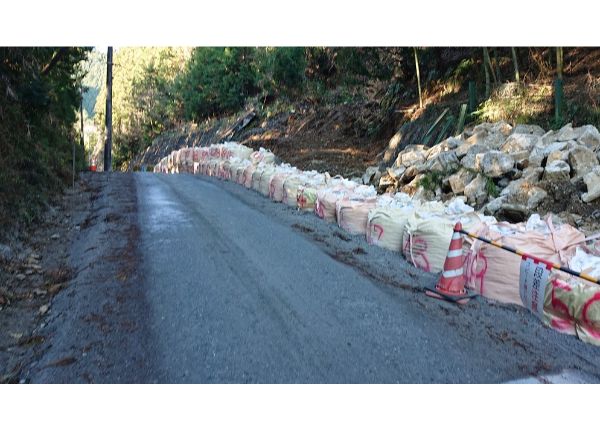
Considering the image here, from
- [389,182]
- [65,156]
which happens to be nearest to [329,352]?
[389,182]

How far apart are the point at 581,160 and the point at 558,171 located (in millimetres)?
411

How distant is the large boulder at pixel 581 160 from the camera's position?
27.7 feet

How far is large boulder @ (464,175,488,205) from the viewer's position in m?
9.45

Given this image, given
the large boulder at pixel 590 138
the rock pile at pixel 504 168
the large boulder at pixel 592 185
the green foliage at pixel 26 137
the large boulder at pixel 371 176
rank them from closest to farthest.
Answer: the green foliage at pixel 26 137, the large boulder at pixel 592 185, the rock pile at pixel 504 168, the large boulder at pixel 590 138, the large boulder at pixel 371 176

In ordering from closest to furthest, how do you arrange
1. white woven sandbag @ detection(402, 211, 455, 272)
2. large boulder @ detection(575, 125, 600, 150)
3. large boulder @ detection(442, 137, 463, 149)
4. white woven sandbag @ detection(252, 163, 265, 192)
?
1. white woven sandbag @ detection(402, 211, 455, 272)
2. large boulder @ detection(575, 125, 600, 150)
3. large boulder @ detection(442, 137, 463, 149)
4. white woven sandbag @ detection(252, 163, 265, 192)

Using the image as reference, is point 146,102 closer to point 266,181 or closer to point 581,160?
point 266,181

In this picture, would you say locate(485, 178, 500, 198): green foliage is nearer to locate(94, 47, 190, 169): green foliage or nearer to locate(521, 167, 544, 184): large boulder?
locate(521, 167, 544, 184): large boulder

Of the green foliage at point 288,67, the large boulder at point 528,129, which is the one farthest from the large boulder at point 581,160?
the green foliage at point 288,67

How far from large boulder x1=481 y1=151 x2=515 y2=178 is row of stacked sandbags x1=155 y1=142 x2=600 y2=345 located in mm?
2697

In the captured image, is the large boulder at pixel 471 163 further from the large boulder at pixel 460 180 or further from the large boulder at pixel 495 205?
the large boulder at pixel 495 205

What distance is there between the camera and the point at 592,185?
8016 millimetres

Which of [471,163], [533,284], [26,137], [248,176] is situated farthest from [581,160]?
[26,137]

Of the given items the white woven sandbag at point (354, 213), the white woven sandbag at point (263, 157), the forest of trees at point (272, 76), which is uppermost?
the forest of trees at point (272, 76)

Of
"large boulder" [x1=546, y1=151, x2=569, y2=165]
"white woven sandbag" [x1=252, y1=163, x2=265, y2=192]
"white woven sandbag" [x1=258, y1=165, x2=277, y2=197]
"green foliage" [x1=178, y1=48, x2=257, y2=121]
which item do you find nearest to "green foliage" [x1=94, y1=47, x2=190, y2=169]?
"green foliage" [x1=178, y1=48, x2=257, y2=121]
